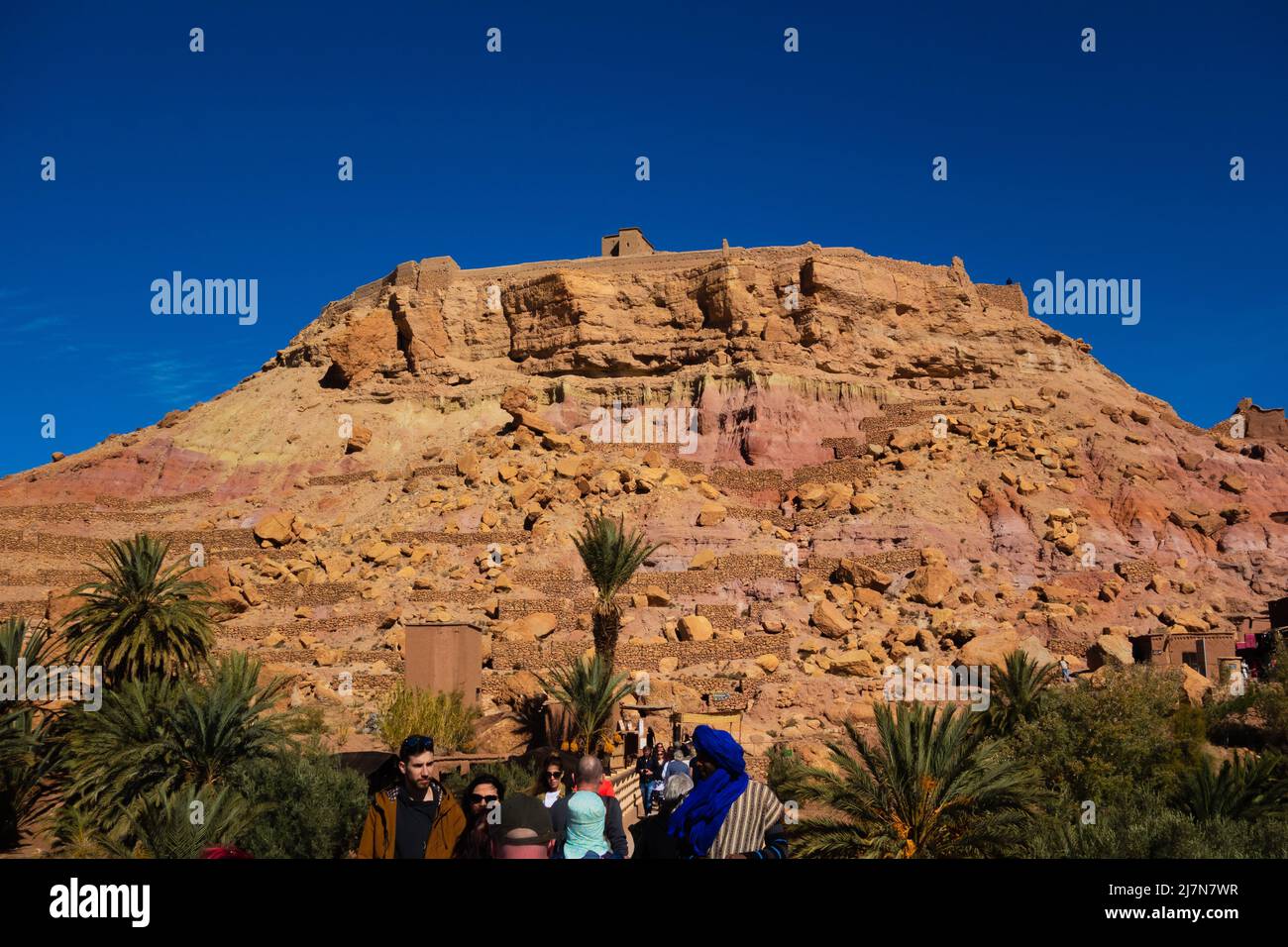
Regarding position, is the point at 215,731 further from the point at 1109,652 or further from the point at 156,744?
the point at 1109,652

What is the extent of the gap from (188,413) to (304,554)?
2009 cm

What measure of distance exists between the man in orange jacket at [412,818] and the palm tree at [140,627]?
13.6 m

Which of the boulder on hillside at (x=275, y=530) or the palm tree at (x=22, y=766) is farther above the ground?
the boulder on hillside at (x=275, y=530)

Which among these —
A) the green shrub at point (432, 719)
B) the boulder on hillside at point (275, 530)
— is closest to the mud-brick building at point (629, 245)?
the boulder on hillside at point (275, 530)

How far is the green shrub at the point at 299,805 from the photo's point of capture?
1355cm

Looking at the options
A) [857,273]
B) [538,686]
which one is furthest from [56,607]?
[857,273]

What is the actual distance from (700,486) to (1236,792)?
26.0m

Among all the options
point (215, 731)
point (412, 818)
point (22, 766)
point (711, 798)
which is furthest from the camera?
point (22, 766)

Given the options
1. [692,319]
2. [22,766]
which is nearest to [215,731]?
[22,766]

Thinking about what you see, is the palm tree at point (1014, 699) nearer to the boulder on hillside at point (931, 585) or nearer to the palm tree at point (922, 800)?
the palm tree at point (922, 800)

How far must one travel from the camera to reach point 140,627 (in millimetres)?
17719

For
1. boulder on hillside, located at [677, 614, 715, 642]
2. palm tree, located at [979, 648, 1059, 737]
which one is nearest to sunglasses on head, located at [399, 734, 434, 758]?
palm tree, located at [979, 648, 1059, 737]

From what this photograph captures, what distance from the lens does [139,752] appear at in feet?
47.7

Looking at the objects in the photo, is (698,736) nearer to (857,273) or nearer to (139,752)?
(139,752)
